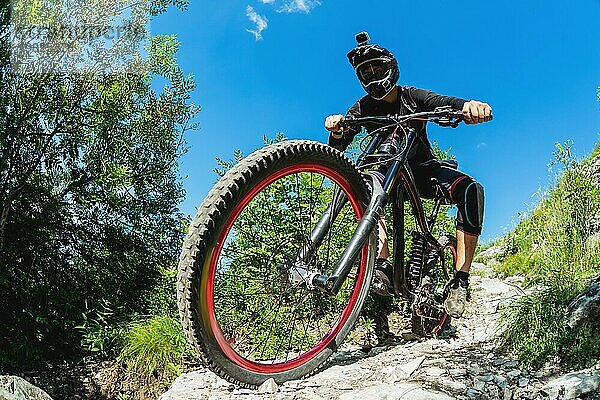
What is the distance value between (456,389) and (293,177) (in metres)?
1.62

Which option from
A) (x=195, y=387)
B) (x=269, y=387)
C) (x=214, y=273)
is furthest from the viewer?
(x=195, y=387)

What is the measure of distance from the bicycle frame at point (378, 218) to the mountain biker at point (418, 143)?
0.09 metres

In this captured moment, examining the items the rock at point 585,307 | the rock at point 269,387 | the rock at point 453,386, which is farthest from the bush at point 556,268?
the rock at point 269,387

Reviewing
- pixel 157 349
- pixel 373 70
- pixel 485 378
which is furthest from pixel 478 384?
pixel 157 349

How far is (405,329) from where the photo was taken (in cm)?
546

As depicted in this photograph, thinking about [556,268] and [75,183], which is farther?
[75,183]

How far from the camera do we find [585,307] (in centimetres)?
386

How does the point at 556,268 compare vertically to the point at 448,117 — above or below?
below

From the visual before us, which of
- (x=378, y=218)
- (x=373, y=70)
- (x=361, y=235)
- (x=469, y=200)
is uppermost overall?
(x=373, y=70)

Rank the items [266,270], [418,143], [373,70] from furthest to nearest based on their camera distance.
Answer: [418,143], [373,70], [266,270]

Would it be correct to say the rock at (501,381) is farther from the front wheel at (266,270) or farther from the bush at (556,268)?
the front wheel at (266,270)

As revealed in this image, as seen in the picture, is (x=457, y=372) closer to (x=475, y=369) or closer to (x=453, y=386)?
(x=475, y=369)

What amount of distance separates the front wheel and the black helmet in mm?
699

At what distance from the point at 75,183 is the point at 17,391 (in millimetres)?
3909
